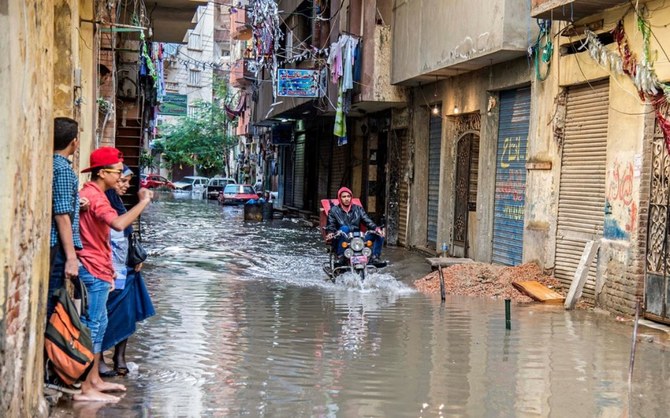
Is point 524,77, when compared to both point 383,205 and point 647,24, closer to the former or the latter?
point 647,24

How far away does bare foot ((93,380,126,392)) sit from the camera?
6.48 metres

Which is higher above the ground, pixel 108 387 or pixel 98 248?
pixel 98 248

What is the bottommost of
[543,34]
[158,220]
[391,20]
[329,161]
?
[158,220]

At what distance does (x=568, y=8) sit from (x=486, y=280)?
14.2ft

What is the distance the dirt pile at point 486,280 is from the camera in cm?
1342

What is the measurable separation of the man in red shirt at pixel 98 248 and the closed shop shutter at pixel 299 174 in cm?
3235

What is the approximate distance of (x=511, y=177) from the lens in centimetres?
1612

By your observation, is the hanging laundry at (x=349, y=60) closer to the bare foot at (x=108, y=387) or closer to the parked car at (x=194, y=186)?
the bare foot at (x=108, y=387)

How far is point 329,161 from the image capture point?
3331 cm

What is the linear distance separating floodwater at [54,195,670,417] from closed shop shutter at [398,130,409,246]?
811 centimetres

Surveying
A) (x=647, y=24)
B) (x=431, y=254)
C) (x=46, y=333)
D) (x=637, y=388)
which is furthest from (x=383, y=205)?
(x=46, y=333)

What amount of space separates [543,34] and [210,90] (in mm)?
66437

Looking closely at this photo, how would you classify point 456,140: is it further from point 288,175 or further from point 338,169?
point 288,175

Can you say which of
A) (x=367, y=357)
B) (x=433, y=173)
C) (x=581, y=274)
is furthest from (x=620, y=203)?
(x=433, y=173)
